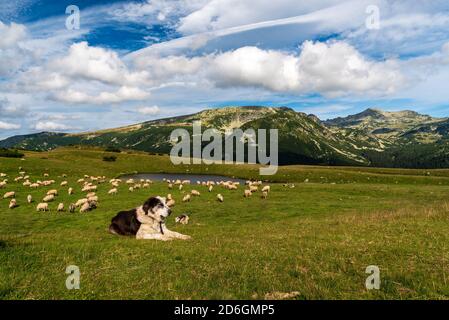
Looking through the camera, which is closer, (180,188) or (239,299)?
(239,299)

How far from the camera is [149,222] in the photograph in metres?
19.8

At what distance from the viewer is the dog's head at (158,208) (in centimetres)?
1891

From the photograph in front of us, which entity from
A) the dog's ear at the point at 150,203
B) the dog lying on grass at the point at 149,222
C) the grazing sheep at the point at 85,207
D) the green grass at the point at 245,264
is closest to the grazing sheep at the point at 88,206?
the grazing sheep at the point at 85,207

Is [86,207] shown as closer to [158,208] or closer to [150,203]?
[150,203]

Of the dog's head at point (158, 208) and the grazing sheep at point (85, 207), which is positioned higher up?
the dog's head at point (158, 208)

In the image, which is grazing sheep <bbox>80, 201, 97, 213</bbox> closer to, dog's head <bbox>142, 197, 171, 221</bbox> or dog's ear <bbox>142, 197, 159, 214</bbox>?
dog's ear <bbox>142, 197, 159, 214</bbox>

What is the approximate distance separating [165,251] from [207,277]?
4.62 m

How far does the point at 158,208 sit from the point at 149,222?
4.19 feet

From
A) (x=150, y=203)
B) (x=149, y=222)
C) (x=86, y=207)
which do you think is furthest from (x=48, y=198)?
(x=150, y=203)

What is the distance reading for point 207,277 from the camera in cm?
1147

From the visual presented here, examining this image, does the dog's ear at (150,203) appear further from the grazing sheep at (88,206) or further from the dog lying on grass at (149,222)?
the grazing sheep at (88,206)

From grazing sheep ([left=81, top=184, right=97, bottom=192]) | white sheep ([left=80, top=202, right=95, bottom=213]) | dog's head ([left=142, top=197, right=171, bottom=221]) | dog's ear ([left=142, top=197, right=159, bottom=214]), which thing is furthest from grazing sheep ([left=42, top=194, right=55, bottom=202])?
Answer: dog's head ([left=142, top=197, right=171, bottom=221])
